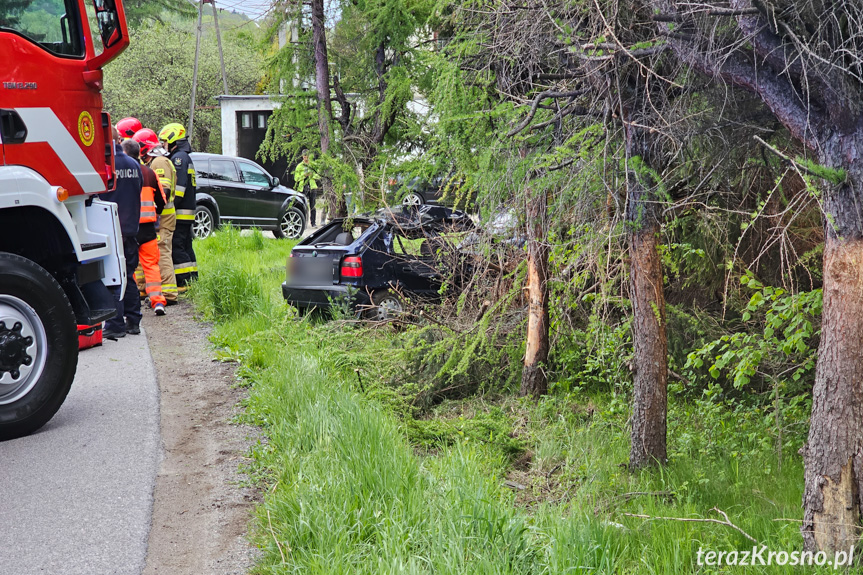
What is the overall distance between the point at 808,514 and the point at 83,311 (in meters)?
5.05

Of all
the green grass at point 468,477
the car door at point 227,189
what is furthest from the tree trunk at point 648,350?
the car door at point 227,189

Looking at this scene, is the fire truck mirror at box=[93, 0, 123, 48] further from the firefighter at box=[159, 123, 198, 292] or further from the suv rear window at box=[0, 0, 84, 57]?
the firefighter at box=[159, 123, 198, 292]

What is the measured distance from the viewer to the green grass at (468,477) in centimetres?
359

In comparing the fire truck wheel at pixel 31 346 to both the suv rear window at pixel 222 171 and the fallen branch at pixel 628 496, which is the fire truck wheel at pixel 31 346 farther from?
the suv rear window at pixel 222 171

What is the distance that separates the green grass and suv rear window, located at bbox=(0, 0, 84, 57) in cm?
294

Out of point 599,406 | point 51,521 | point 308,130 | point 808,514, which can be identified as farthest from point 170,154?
point 808,514

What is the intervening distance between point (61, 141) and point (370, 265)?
3.77 metres

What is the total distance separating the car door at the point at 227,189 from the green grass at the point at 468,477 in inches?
406

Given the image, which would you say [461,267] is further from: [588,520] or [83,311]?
[588,520]

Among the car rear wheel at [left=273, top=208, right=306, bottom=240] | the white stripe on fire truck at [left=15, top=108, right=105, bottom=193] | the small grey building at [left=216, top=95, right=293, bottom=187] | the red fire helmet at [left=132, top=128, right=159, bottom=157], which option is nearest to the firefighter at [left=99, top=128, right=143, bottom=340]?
the red fire helmet at [left=132, top=128, right=159, bottom=157]

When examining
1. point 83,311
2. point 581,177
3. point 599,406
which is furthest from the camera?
point 599,406

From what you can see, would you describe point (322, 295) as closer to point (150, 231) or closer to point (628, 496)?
point (150, 231)

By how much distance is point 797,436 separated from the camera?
574 cm

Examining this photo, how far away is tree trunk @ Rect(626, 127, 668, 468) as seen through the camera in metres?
5.16
